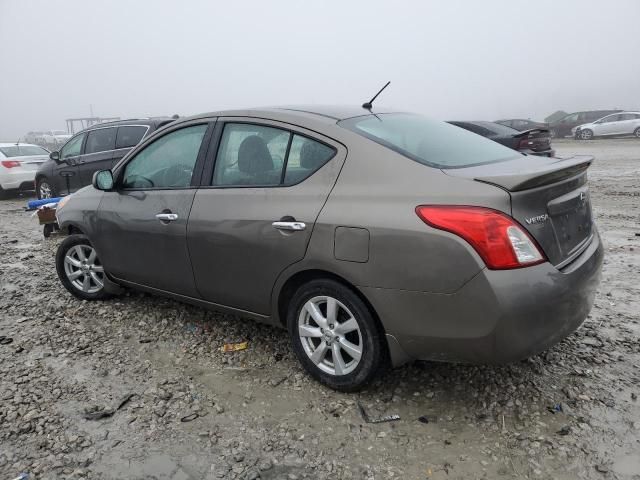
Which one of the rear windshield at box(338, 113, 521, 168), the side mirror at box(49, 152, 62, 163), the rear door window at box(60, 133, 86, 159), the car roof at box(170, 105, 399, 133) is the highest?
the car roof at box(170, 105, 399, 133)

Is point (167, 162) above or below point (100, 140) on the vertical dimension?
above

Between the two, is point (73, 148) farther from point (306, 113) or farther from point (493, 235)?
point (493, 235)

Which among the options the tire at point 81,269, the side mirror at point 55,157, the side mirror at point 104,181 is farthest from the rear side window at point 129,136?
the side mirror at point 104,181

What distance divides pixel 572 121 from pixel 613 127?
417cm

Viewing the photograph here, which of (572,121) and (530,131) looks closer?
(530,131)

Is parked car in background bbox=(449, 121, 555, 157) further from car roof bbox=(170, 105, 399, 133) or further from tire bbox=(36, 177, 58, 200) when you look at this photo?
tire bbox=(36, 177, 58, 200)

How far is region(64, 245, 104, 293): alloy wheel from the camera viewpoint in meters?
4.43

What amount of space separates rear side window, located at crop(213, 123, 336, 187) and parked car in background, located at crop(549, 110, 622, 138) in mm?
28214

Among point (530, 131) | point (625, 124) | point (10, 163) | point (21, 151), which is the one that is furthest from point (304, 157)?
point (625, 124)

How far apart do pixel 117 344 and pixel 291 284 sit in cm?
159

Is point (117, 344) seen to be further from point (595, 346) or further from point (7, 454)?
point (595, 346)

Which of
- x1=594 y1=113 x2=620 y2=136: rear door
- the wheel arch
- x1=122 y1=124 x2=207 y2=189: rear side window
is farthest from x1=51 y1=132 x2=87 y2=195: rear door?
x1=594 y1=113 x2=620 y2=136: rear door

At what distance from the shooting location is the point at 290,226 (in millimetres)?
2820

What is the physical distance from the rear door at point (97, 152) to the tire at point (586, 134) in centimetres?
2340
